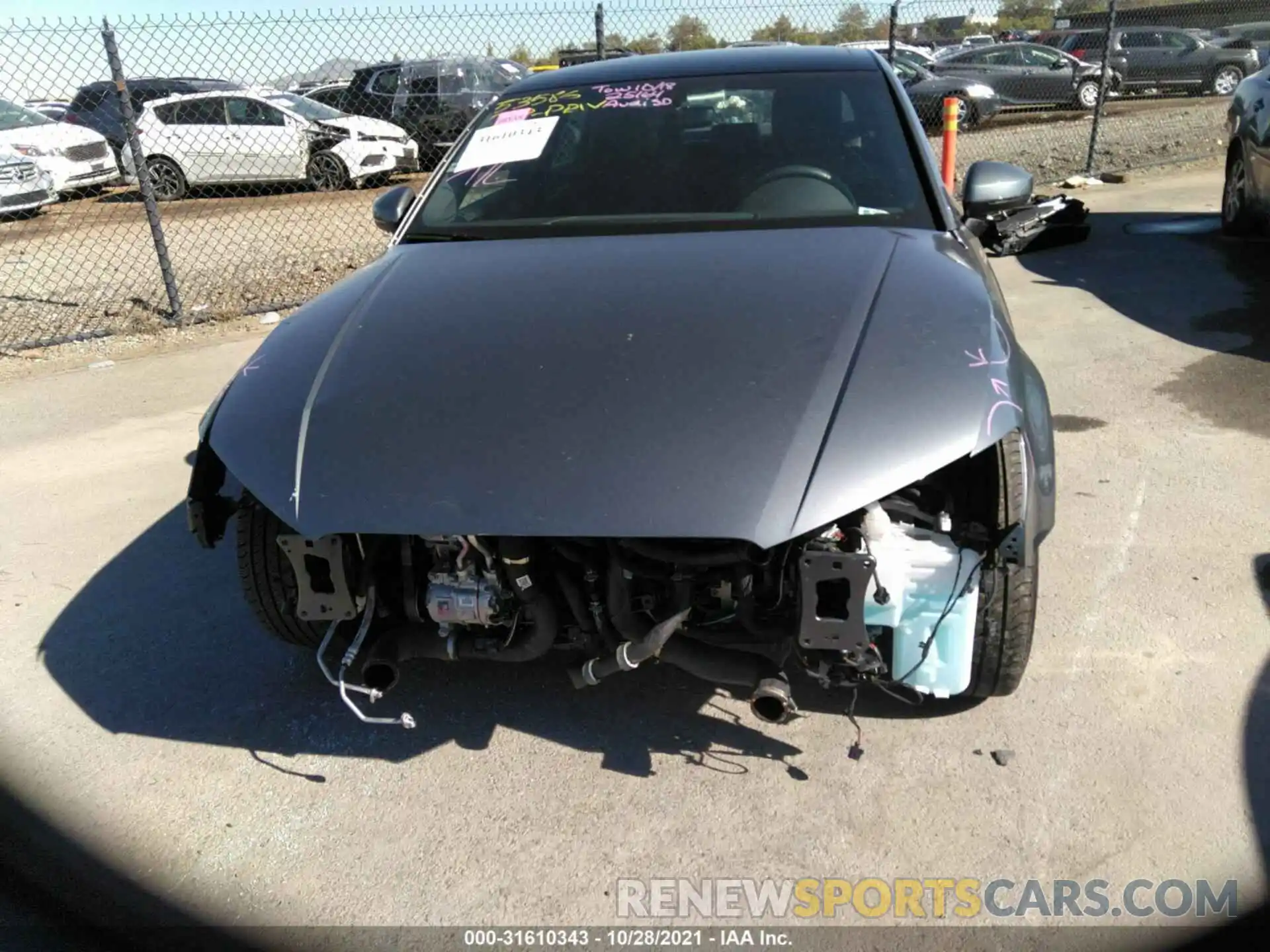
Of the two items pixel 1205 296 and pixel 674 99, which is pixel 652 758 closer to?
pixel 674 99

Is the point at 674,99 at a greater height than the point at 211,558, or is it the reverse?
the point at 674,99

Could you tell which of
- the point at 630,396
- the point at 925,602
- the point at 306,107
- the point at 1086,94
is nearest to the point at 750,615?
the point at 925,602

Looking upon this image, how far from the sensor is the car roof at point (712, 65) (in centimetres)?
359

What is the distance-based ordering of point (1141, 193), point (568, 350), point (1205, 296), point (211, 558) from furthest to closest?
point (1141, 193) → point (1205, 296) → point (211, 558) → point (568, 350)

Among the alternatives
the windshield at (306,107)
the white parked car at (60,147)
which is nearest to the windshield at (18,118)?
the white parked car at (60,147)

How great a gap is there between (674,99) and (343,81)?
730 inches

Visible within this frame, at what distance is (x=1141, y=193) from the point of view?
9.85m

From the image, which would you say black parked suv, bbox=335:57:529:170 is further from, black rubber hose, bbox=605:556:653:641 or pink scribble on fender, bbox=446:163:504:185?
black rubber hose, bbox=605:556:653:641

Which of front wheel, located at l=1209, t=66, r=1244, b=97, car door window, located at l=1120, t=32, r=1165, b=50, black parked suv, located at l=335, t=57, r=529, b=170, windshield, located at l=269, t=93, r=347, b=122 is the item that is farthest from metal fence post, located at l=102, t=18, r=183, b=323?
front wheel, located at l=1209, t=66, r=1244, b=97

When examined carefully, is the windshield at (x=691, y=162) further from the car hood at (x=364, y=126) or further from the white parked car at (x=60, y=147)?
the white parked car at (x=60, y=147)

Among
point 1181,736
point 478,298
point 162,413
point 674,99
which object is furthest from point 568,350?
point 162,413

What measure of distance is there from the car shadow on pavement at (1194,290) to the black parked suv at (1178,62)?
1323cm

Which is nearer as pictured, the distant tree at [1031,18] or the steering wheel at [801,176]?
the steering wheel at [801,176]

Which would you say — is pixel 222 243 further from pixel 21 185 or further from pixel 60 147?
pixel 60 147
